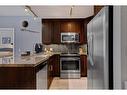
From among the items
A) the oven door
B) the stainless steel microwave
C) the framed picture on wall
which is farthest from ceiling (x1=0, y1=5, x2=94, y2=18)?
the framed picture on wall

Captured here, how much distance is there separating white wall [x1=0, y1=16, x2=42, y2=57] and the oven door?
1.62 m

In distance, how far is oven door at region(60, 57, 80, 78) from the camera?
7273 millimetres

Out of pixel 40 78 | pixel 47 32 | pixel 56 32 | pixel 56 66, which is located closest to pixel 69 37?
pixel 56 32

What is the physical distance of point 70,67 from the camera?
24.0 feet

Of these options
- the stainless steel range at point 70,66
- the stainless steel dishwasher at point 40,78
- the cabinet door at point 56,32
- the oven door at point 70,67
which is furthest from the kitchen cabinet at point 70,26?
the stainless steel dishwasher at point 40,78

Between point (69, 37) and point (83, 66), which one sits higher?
point (69, 37)

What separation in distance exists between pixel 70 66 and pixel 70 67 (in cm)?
4

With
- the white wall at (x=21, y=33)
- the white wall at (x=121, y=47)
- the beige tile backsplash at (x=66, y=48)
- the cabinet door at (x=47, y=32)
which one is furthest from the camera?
the white wall at (x=21, y=33)

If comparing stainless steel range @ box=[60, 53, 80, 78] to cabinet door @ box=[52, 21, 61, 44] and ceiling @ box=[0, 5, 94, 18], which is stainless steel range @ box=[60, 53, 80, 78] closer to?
cabinet door @ box=[52, 21, 61, 44]

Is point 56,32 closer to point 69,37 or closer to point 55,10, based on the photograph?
point 69,37

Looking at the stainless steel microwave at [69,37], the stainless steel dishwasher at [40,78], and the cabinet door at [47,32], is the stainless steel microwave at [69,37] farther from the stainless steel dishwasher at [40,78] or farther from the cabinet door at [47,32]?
the stainless steel dishwasher at [40,78]

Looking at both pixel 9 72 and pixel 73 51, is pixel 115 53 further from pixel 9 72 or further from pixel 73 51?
pixel 73 51

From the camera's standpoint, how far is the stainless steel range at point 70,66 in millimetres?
7277
